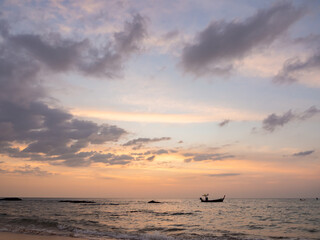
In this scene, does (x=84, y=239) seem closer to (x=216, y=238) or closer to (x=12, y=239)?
(x=12, y=239)

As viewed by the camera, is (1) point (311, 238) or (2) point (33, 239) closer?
(2) point (33, 239)

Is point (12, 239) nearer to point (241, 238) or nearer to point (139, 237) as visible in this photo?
point (139, 237)

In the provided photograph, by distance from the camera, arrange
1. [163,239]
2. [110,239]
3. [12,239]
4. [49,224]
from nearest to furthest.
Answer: [12,239]
[110,239]
[163,239]
[49,224]

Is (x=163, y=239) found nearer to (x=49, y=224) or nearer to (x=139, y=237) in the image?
(x=139, y=237)

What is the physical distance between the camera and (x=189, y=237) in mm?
26922

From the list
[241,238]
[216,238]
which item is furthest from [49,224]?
[241,238]

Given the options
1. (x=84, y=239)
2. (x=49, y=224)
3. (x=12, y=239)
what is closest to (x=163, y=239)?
(x=84, y=239)

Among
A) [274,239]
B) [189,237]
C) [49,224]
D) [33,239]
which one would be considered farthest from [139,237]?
[49,224]

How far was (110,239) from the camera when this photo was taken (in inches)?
939

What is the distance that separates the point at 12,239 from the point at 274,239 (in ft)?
78.4

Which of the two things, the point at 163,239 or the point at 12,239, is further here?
the point at 163,239

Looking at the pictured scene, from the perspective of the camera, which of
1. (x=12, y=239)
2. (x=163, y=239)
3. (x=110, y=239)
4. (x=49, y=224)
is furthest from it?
(x=49, y=224)

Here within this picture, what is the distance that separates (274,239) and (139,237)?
1334 centimetres

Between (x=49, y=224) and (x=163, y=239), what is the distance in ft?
60.8
